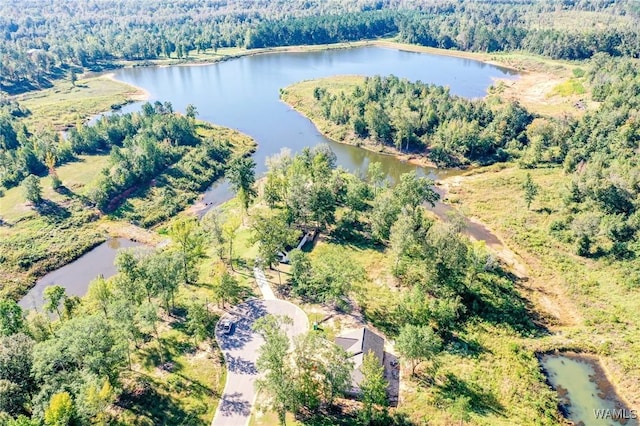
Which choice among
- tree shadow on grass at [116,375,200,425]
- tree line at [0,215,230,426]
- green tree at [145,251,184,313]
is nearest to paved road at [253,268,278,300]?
tree line at [0,215,230,426]

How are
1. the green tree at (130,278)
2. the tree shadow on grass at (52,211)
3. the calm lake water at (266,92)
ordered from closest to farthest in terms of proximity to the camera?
1. the green tree at (130,278)
2. the calm lake water at (266,92)
3. the tree shadow on grass at (52,211)

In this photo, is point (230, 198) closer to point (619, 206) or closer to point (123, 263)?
point (123, 263)

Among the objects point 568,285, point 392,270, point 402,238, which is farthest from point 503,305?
point 402,238

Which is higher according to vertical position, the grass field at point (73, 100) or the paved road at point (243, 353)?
the grass field at point (73, 100)

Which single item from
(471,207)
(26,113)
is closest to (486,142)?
(471,207)

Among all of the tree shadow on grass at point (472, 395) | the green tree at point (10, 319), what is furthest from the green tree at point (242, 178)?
the tree shadow on grass at point (472, 395)

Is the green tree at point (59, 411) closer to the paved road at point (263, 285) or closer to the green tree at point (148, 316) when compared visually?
the green tree at point (148, 316)

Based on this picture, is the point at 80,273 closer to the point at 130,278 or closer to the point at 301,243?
the point at 130,278
